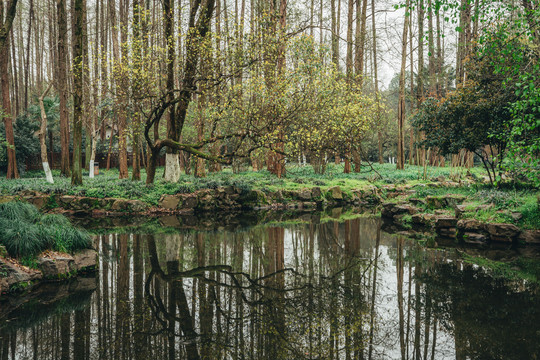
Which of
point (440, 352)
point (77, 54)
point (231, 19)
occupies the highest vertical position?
point (231, 19)

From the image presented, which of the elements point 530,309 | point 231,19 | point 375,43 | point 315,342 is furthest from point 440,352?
point 375,43

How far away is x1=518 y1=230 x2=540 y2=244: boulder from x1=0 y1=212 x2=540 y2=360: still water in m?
2.45

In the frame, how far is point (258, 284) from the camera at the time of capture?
17.7 feet

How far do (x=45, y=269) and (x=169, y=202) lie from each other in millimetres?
7905

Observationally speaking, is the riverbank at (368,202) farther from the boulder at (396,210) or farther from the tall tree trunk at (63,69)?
the tall tree trunk at (63,69)

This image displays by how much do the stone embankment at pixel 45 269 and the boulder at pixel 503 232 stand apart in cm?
859

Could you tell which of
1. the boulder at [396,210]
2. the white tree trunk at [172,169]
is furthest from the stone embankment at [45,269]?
the boulder at [396,210]

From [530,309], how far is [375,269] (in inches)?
86.6

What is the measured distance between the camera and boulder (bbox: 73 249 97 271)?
618cm

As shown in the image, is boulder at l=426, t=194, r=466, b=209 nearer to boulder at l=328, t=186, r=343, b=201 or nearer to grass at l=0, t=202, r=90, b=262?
boulder at l=328, t=186, r=343, b=201

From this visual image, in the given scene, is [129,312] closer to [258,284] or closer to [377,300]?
[258,284]

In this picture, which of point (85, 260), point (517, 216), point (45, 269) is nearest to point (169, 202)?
point (85, 260)

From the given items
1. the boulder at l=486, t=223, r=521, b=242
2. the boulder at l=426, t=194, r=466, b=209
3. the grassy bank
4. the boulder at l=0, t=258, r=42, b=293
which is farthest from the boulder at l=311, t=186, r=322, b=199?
the boulder at l=0, t=258, r=42, b=293

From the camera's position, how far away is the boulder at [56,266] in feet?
18.9
